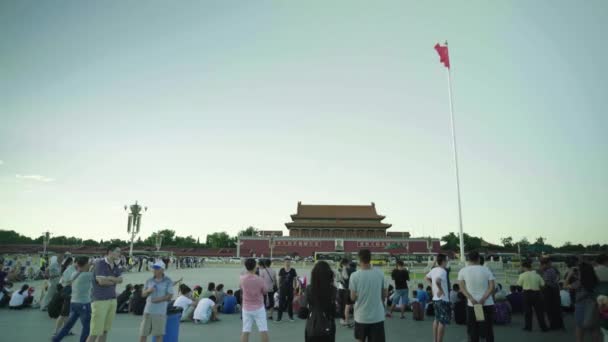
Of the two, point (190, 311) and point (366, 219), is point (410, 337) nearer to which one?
point (190, 311)

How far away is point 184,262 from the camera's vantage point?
4084cm

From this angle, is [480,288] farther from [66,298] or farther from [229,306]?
[66,298]

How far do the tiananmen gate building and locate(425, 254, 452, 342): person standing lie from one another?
54.3 meters

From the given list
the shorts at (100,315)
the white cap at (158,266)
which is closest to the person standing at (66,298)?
the shorts at (100,315)

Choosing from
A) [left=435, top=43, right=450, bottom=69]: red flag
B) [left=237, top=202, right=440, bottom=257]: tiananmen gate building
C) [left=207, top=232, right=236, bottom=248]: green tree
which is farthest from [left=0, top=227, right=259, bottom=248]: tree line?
[left=435, top=43, right=450, bottom=69]: red flag

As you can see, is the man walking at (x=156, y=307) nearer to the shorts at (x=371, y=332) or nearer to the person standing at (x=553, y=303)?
the shorts at (x=371, y=332)

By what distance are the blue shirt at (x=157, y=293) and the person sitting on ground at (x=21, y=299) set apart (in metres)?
8.08

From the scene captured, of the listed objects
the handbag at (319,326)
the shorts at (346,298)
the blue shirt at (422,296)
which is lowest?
the blue shirt at (422,296)

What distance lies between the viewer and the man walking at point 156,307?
5.25m

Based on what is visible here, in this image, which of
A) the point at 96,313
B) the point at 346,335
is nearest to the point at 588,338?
the point at 346,335

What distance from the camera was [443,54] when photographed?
73.8ft

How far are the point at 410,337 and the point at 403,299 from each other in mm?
2419

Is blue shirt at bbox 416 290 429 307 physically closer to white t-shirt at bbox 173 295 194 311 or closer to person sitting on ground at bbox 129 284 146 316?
white t-shirt at bbox 173 295 194 311

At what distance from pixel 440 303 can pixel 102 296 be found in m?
5.87
